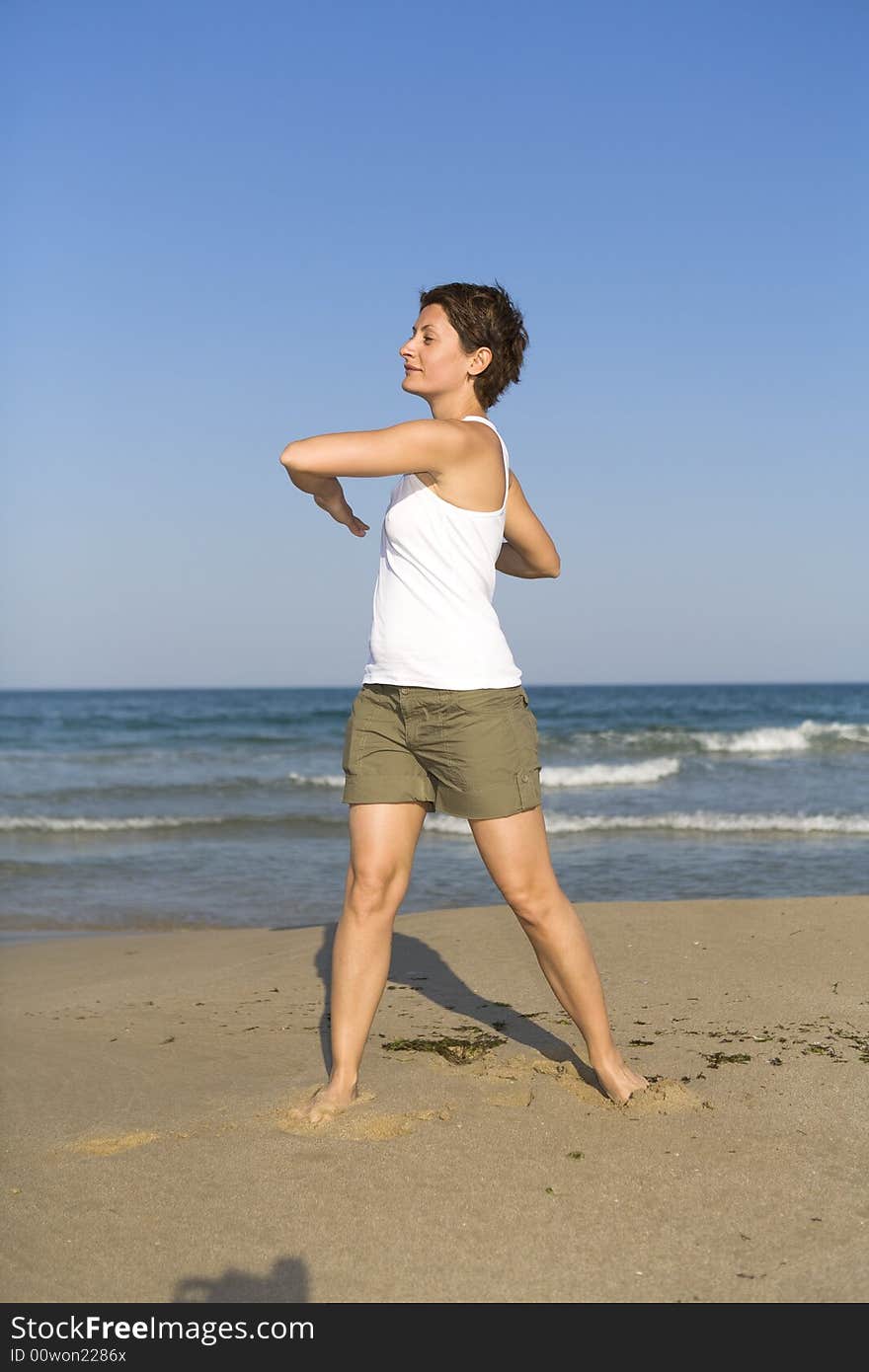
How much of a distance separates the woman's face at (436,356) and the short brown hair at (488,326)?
22mm

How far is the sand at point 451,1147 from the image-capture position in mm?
2402

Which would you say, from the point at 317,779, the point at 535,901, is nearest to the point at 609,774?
the point at 317,779

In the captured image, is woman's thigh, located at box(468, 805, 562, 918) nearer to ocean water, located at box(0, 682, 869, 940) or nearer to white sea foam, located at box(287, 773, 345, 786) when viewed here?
ocean water, located at box(0, 682, 869, 940)

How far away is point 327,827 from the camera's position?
12.3 m

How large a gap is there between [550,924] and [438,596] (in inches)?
36.6

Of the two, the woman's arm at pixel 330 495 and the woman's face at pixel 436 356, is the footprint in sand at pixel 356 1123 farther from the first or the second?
the woman's face at pixel 436 356

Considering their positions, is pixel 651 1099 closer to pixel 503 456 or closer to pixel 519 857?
pixel 519 857

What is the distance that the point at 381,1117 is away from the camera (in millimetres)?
3176

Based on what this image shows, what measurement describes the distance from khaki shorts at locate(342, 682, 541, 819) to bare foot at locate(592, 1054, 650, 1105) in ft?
2.60

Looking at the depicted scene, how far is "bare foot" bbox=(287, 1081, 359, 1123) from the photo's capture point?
3.18 metres

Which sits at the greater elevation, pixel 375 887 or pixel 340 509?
pixel 340 509

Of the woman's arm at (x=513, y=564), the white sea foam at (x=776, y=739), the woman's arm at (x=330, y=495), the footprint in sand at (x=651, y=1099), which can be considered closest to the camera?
the woman's arm at (x=330, y=495)

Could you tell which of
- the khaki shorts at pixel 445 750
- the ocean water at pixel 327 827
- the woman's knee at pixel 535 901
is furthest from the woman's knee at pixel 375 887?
the ocean water at pixel 327 827
